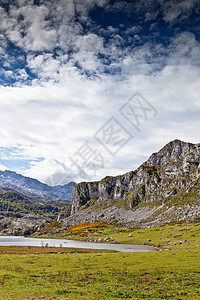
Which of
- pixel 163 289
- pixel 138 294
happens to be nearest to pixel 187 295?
pixel 163 289

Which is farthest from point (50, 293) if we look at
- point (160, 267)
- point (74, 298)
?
point (160, 267)

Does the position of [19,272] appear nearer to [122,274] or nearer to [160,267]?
[122,274]

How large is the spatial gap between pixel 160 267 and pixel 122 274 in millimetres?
9807

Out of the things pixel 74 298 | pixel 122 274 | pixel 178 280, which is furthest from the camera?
pixel 122 274

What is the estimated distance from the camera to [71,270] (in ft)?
131

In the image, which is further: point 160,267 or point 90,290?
point 160,267

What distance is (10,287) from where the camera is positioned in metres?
27.9

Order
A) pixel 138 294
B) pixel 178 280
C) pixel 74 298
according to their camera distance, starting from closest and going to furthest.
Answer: pixel 74 298
pixel 138 294
pixel 178 280

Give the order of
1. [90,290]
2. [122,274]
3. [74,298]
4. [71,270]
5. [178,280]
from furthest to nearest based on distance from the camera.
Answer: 1. [71,270]
2. [122,274]
3. [178,280]
4. [90,290]
5. [74,298]

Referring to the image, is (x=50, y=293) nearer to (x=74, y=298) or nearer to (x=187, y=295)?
(x=74, y=298)

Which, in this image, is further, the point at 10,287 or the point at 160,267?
the point at 160,267

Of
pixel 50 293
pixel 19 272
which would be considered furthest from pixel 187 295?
pixel 19 272

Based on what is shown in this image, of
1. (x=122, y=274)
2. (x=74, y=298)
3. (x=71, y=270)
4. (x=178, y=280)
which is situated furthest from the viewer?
(x=71, y=270)

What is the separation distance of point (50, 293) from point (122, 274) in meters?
15.3
